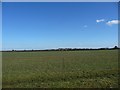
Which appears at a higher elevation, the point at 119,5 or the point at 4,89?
the point at 119,5

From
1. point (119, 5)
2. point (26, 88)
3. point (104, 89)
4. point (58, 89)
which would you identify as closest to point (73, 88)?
point (58, 89)

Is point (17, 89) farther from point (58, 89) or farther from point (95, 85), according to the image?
point (95, 85)

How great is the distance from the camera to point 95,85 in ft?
36.2

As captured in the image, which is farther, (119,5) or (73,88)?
(73,88)

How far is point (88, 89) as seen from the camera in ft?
32.6

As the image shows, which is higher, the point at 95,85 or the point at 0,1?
the point at 0,1

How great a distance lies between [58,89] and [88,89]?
121cm

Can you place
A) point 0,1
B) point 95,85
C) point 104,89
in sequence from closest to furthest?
1. point 0,1
2. point 104,89
3. point 95,85

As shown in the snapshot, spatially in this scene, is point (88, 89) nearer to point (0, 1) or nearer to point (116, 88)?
point (116, 88)

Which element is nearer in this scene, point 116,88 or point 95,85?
point 116,88

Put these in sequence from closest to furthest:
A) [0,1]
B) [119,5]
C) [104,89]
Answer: [0,1]
[119,5]
[104,89]

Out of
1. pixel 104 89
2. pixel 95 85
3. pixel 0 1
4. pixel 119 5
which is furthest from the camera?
pixel 95 85

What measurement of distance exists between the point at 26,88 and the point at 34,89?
430mm

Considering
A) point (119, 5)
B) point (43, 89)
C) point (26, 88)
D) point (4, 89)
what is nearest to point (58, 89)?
point (43, 89)
